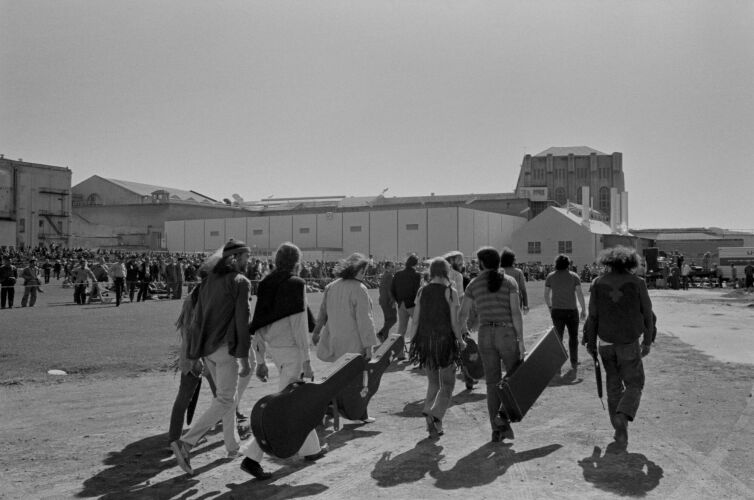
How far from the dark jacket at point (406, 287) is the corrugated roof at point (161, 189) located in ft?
258

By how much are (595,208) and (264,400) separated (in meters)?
95.8

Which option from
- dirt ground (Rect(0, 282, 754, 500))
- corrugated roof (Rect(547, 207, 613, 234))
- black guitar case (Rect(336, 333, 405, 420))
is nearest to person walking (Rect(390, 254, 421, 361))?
dirt ground (Rect(0, 282, 754, 500))

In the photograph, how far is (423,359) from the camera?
7055mm

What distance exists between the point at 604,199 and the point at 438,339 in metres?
94.6

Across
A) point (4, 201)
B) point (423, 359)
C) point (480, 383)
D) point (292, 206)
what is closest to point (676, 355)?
point (480, 383)

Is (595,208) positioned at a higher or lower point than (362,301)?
higher

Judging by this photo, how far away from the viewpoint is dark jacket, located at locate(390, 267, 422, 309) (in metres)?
11.1

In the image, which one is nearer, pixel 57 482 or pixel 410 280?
pixel 57 482

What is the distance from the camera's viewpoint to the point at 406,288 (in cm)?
1114

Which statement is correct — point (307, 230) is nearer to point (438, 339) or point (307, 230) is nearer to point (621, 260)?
point (438, 339)

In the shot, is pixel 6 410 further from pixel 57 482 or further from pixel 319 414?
pixel 319 414

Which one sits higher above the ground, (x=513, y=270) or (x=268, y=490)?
(x=513, y=270)

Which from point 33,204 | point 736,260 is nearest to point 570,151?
point 736,260

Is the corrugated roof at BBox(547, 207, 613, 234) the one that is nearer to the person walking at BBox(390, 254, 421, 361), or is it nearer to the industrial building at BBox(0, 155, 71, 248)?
the industrial building at BBox(0, 155, 71, 248)
